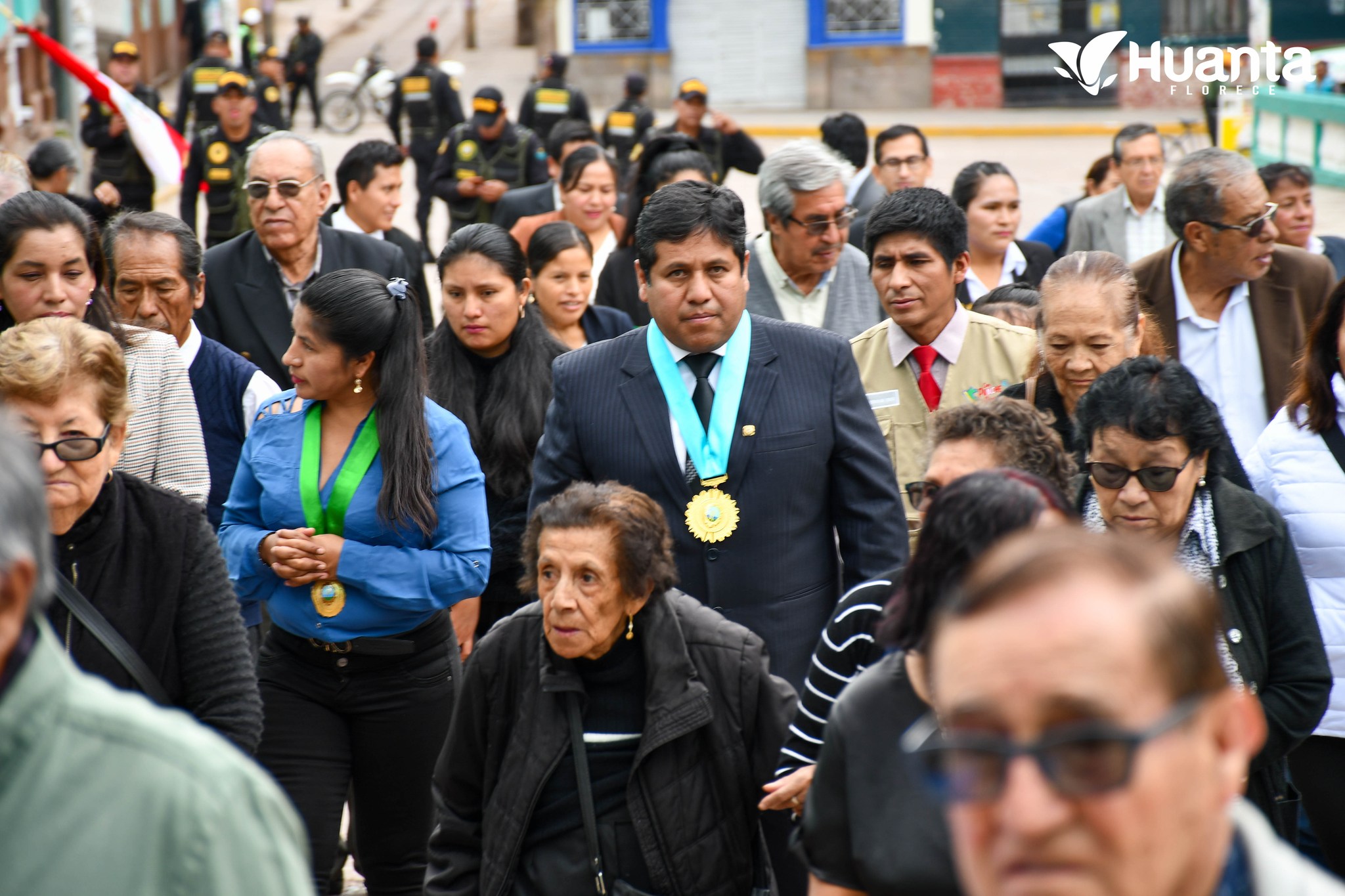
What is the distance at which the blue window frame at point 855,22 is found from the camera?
32.1 meters

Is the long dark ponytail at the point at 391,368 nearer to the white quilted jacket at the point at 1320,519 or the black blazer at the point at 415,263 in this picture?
the white quilted jacket at the point at 1320,519

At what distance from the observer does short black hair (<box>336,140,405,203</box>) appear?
28.0 ft

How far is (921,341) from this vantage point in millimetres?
5262

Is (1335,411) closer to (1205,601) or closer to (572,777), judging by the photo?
(572,777)

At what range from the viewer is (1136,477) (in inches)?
148

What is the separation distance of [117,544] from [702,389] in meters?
1.66

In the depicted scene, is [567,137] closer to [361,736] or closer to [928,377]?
[928,377]

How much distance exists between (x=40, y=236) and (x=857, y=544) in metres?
2.68

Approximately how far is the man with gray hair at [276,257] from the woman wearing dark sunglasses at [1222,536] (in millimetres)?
3748

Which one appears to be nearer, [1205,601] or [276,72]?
[1205,601]

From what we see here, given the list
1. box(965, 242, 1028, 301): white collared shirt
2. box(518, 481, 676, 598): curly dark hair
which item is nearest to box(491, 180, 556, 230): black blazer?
box(965, 242, 1028, 301): white collared shirt

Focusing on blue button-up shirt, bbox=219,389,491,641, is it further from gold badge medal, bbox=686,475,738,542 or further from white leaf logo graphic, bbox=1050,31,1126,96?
white leaf logo graphic, bbox=1050,31,1126,96

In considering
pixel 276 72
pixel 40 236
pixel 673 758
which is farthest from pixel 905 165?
pixel 276 72

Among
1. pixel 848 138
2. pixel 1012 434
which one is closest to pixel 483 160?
pixel 848 138
